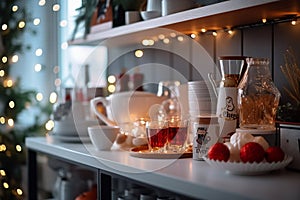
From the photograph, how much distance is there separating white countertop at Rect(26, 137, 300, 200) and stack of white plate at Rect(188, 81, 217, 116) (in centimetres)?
22

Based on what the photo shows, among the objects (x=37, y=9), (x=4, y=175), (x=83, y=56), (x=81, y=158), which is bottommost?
(x=4, y=175)

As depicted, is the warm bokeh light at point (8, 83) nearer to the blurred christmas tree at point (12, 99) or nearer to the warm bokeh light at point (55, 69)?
the blurred christmas tree at point (12, 99)

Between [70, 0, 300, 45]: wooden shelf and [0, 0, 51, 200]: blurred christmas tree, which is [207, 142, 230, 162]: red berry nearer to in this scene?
[70, 0, 300, 45]: wooden shelf

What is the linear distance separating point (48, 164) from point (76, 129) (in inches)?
28.0

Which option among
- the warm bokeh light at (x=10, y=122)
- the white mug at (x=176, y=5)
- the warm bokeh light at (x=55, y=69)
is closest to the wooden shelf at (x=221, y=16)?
the white mug at (x=176, y=5)

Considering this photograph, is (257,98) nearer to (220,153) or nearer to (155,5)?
(220,153)

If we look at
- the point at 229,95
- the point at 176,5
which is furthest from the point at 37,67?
the point at 229,95

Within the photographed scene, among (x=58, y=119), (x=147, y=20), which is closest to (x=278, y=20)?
(x=147, y=20)

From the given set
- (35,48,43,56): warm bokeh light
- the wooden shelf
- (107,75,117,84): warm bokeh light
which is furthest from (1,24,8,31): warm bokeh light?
the wooden shelf

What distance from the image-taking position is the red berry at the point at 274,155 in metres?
1.15

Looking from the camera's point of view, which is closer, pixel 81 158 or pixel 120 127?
pixel 81 158

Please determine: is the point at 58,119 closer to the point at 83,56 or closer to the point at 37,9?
the point at 83,56

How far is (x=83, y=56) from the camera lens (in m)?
2.72

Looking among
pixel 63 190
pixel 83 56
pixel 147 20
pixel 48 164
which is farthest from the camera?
pixel 83 56
